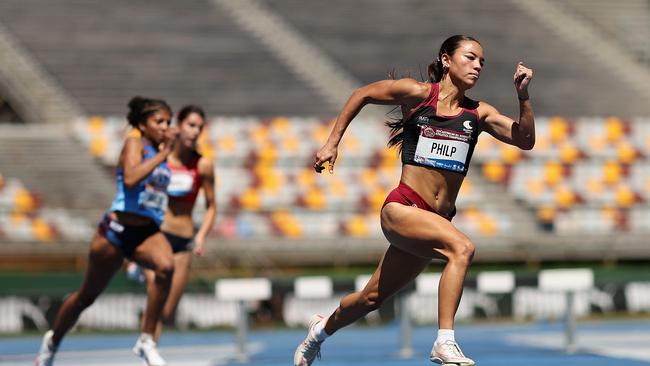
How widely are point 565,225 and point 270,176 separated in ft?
21.5

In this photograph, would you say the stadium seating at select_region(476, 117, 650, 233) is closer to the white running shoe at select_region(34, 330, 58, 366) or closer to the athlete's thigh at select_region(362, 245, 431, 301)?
the white running shoe at select_region(34, 330, 58, 366)

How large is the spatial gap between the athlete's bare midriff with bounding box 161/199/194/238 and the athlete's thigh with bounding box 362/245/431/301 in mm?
3859

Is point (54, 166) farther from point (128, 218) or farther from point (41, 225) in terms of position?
point (128, 218)

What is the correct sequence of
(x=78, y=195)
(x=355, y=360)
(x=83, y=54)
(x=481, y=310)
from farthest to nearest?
(x=83, y=54) < (x=78, y=195) < (x=481, y=310) < (x=355, y=360)

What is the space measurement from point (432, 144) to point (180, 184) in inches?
168

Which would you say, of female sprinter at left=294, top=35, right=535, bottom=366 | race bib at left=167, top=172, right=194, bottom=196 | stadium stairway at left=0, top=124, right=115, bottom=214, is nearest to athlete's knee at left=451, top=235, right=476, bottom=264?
female sprinter at left=294, top=35, right=535, bottom=366

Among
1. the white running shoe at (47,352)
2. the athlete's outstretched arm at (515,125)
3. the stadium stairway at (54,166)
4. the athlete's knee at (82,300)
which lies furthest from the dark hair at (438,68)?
the stadium stairway at (54,166)

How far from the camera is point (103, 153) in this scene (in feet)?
86.9

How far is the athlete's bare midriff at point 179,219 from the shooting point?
11.9 meters

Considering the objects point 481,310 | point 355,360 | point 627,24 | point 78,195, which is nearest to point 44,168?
point 78,195

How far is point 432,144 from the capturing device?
819 cm

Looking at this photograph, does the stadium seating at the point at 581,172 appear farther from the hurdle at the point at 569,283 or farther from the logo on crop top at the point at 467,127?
the logo on crop top at the point at 467,127

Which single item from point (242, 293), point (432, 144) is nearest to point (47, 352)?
point (242, 293)

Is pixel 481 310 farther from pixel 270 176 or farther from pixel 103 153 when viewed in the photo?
pixel 103 153
